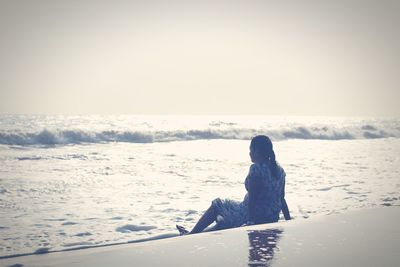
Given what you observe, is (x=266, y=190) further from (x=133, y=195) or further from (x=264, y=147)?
(x=133, y=195)

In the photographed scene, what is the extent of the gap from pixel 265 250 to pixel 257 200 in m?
1.56

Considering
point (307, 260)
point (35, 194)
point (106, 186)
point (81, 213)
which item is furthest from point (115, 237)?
point (106, 186)

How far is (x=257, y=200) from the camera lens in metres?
5.07

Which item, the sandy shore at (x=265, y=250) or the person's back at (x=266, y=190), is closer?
the sandy shore at (x=265, y=250)

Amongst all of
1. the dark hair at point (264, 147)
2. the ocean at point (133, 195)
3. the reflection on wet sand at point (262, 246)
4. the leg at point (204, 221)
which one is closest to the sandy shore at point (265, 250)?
the reflection on wet sand at point (262, 246)

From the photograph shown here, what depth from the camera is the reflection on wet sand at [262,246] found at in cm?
318

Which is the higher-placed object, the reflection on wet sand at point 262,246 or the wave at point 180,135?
the wave at point 180,135

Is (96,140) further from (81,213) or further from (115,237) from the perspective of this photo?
(115,237)

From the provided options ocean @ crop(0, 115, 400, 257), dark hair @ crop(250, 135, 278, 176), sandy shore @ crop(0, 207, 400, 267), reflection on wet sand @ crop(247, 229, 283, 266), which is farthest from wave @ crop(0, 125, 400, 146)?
reflection on wet sand @ crop(247, 229, 283, 266)

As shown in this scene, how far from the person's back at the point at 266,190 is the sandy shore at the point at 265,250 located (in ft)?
1.05

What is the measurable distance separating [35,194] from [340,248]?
692cm

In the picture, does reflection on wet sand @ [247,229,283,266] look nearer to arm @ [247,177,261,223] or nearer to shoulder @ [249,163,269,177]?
arm @ [247,177,261,223]

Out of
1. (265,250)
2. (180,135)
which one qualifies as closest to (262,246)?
(265,250)

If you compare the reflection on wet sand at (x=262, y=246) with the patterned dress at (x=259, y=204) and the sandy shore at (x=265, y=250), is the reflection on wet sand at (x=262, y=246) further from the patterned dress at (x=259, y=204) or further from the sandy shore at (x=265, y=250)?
the patterned dress at (x=259, y=204)
